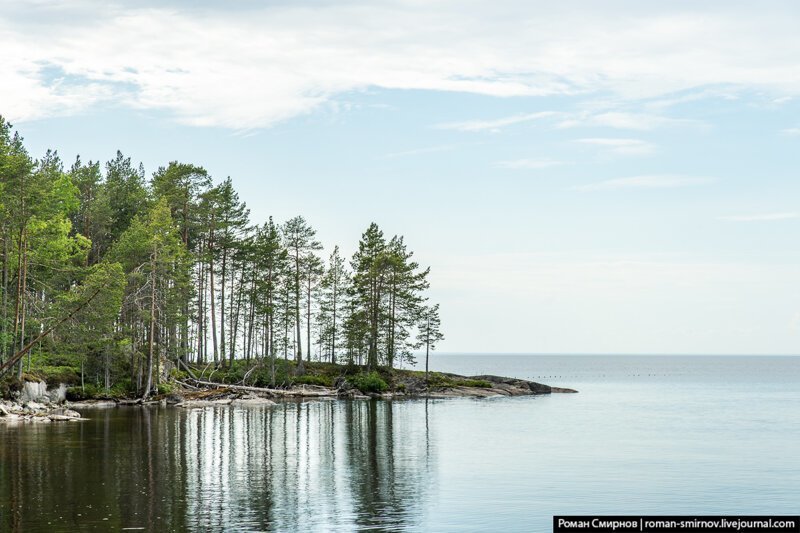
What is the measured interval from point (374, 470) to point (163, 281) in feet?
154

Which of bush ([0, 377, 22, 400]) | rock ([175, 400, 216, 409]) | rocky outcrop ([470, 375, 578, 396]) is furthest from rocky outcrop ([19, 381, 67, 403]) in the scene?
rocky outcrop ([470, 375, 578, 396])

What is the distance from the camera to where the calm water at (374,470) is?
95.2 ft

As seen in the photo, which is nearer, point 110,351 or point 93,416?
point 93,416

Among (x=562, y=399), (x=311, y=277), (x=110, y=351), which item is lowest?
(x=562, y=399)

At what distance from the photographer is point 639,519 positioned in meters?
28.5

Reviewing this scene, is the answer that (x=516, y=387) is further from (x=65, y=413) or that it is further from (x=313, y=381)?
(x=65, y=413)

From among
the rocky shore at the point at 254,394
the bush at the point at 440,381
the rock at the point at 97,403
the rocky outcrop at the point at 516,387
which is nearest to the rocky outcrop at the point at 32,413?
the rocky shore at the point at 254,394

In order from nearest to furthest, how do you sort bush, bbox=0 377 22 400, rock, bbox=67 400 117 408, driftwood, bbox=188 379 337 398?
bush, bbox=0 377 22 400
rock, bbox=67 400 117 408
driftwood, bbox=188 379 337 398

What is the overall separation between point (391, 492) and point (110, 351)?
50.1 metres

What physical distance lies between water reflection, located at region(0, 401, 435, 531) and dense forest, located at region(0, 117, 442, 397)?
49.3 ft

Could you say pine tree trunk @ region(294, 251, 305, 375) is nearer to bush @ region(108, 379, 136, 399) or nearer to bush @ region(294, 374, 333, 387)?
bush @ region(294, 374, 333, 387)

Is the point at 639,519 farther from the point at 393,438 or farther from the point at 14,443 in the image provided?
the point at 14,443

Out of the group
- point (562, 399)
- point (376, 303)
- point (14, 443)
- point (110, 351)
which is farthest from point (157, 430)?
point (562, 399)

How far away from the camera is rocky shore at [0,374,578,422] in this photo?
6341 centimetres
